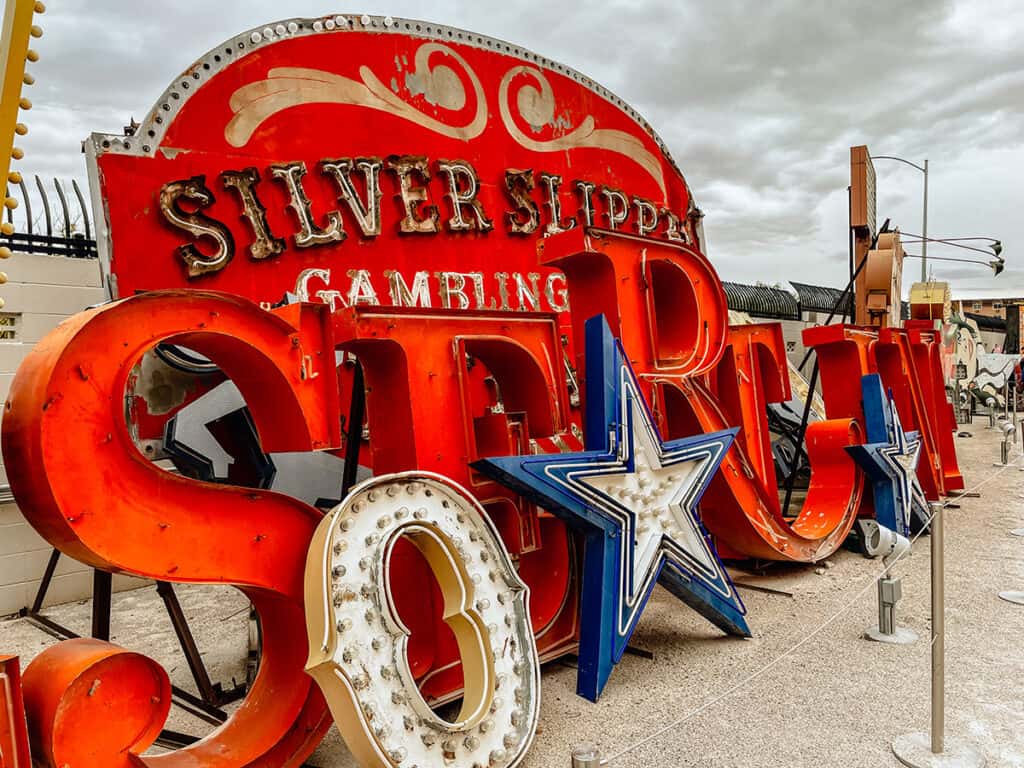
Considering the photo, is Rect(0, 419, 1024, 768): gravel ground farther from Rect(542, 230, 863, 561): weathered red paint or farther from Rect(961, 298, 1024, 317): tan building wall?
Rect(961, 298, 1024, 317): tan building wall

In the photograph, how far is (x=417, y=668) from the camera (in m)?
4.35

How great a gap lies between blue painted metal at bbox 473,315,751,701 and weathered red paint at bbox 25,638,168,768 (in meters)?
1.86

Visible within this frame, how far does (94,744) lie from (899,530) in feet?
24.0

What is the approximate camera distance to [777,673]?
488cm

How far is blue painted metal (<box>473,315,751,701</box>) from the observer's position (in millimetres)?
4383

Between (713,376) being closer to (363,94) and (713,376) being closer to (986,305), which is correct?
(363,94)

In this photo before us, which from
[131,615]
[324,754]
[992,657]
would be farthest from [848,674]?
[131,615]

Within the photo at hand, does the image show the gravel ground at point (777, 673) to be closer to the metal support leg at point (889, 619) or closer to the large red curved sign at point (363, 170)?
the metal support leg at point (889, 619)

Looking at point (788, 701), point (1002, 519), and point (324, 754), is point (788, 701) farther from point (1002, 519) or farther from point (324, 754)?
point (1002, 519)

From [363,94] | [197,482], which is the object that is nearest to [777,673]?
[197,482]

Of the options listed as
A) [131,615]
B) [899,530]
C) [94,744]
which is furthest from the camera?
[899,530]

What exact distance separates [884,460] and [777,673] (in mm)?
3637

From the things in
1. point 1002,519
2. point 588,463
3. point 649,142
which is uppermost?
point 649,142

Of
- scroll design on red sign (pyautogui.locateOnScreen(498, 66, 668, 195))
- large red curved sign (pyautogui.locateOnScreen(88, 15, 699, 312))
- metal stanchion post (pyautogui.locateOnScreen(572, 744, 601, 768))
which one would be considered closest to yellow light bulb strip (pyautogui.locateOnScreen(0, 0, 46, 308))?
metal stanchion post (pyautogui.locateOnScreen(572, 744, 601, 768))
